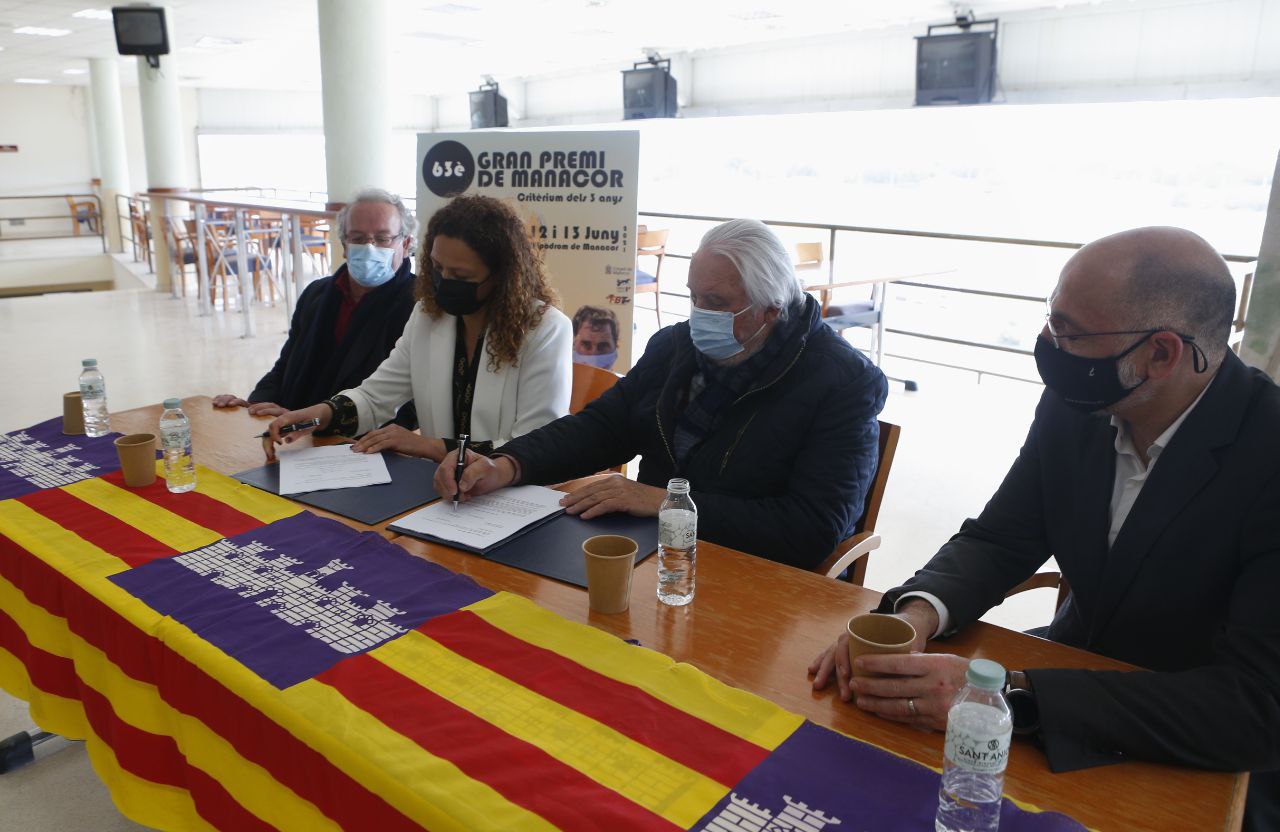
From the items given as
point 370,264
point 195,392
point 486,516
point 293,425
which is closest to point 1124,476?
point 486,516

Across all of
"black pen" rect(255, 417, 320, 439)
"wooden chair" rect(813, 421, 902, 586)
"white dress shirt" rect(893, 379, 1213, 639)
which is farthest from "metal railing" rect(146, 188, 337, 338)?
"white dress shirt" rect(893, 379, 1213, 639)

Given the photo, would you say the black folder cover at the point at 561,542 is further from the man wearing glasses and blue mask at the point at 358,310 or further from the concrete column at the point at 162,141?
the concrete column at the point at 162,141

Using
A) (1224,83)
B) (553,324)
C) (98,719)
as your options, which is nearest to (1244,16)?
(1224,83)

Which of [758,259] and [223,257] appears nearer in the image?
[758,259]

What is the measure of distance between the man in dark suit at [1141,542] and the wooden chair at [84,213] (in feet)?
62.7

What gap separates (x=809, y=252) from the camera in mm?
6605

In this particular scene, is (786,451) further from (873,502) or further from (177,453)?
(177,453)

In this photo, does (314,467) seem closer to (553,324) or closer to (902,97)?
(553,324)

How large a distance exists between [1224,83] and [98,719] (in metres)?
9.59

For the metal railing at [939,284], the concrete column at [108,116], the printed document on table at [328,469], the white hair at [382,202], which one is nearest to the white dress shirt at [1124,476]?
the printed document on table at [328,469]

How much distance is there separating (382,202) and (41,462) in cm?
119

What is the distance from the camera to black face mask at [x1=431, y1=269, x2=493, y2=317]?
2.19 m

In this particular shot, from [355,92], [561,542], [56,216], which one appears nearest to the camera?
[561,542]

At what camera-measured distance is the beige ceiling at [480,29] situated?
848 cm
